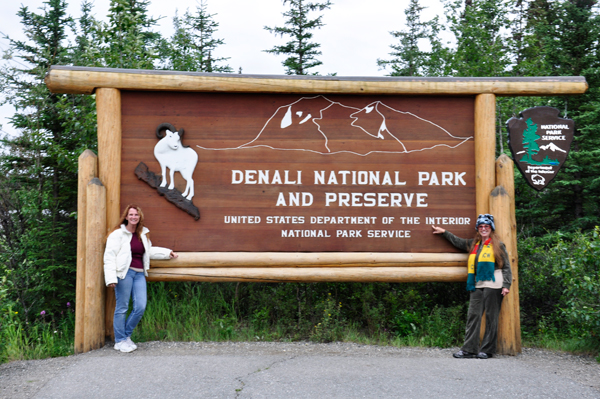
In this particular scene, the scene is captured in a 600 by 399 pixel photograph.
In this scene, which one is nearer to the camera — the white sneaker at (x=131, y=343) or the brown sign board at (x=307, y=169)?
the white sneaker at (x=131, y=343)

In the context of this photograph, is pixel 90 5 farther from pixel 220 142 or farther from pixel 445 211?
pixel 445 211

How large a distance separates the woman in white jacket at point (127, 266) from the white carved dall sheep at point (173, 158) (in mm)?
632

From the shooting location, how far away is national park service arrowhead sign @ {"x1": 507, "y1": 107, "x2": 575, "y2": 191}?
6.27 metres

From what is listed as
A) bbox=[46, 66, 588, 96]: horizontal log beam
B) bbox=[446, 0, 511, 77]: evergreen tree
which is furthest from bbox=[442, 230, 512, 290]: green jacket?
bbox=[446, 0, 511, 77]: evergreen tree

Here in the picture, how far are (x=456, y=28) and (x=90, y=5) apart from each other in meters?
11.3

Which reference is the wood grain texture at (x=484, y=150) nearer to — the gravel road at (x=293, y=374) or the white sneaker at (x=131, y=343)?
the gravel road at (x=293, y=374)

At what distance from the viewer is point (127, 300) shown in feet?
19.3

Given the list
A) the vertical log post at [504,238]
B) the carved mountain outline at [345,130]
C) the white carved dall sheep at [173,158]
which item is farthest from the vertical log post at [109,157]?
the vertical log post at [504,238]

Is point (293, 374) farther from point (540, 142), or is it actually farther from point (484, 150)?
point (540, 142)

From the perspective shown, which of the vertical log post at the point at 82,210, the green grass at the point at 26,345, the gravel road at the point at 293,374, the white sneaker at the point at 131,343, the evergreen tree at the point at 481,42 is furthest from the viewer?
the evergreen tree at the point at 481,42

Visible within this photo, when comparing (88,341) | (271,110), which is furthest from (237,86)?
(88,341)

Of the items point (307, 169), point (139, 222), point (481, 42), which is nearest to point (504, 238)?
point (307, 169)

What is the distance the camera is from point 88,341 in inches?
229

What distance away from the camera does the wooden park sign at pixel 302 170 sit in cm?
612
